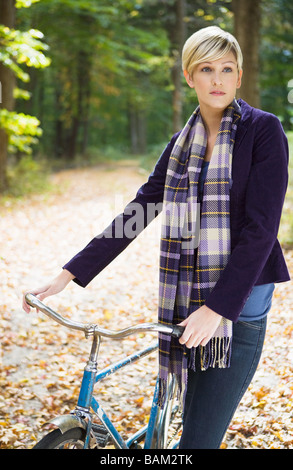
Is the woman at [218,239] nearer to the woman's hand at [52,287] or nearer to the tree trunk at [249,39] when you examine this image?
the woman's hand at [52,287]

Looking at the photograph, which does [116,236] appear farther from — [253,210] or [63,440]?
[63,440]

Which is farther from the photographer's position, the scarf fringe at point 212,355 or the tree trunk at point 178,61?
the tree trunk at point 178,61

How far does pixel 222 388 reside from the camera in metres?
1.91

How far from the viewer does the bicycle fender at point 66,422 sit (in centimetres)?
180

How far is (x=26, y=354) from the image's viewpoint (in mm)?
5039

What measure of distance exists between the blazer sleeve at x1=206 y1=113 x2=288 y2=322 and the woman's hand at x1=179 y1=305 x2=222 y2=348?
1.2 inches

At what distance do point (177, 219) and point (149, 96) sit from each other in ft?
91.6

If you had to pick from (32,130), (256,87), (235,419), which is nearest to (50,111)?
(32,130)

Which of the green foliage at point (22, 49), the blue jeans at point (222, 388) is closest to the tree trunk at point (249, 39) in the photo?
the green foliage at point (22, 49)

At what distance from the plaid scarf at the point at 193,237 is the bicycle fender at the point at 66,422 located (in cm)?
39

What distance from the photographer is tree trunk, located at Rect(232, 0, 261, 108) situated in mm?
7891

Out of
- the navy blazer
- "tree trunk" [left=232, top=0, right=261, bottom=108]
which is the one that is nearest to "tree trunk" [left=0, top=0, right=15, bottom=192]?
"tree trunk" [left=232, top=0, right=261, bottom=108]

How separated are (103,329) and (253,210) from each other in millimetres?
700

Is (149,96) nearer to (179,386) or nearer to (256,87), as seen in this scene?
(256,87)
